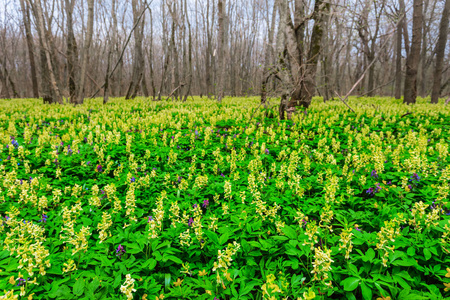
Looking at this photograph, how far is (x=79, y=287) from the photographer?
168cm

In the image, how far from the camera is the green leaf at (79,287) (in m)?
1.65

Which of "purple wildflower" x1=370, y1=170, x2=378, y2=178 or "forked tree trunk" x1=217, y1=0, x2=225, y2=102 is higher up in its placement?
"forked tree trunk" x1=217, y1=0, x2=225, y2=102

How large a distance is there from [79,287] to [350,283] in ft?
6.45

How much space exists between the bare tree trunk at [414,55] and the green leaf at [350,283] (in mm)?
12042

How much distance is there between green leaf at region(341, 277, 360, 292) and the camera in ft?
5.36

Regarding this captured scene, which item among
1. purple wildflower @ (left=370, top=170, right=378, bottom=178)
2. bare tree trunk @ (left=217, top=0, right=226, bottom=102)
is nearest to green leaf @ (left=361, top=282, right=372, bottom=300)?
purple wildflower @ (left=370, top=170, right=378, bottom=178)

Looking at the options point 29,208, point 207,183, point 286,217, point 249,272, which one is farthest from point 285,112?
point 29,208

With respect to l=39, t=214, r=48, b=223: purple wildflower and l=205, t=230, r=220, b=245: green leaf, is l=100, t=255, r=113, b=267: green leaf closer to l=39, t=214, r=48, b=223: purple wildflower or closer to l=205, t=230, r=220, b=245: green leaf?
l=205, t=230, r=220, b=245: green leaf

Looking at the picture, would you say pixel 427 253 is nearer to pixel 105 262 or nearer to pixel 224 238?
pixel 224 238

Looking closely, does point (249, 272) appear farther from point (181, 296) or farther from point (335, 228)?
point (335, 228)

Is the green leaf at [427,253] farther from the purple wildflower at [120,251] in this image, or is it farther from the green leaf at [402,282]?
the purple wildflower at [120,251]

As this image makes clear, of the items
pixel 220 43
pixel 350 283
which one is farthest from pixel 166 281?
pixel 220 43

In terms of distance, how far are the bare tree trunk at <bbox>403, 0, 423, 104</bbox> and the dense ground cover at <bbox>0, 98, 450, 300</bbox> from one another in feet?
24.8

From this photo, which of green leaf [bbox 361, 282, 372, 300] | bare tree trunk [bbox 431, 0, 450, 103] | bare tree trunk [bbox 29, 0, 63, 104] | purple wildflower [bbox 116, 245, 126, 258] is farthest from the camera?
bare tree trunk [bbox 431, 0, 450, 103]
